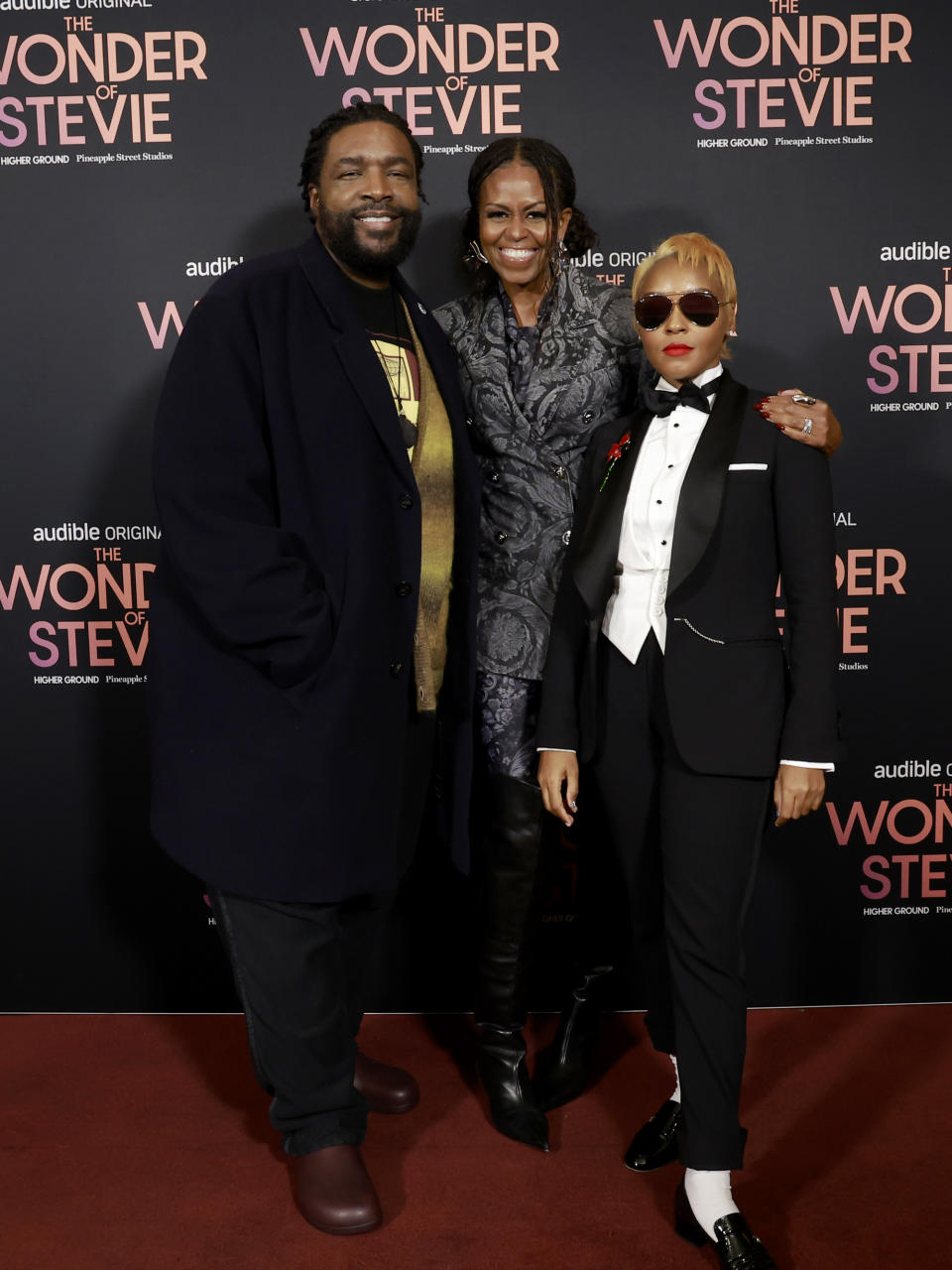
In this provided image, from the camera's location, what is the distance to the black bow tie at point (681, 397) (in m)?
2.12

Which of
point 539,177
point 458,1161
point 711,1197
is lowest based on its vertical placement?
point 458,1161

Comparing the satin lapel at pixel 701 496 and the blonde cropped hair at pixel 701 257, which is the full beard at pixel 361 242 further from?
the satin lapel at pixel 701 496

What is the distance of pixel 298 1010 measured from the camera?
225 cm

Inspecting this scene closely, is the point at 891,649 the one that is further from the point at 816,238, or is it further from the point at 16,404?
the point at 16,404

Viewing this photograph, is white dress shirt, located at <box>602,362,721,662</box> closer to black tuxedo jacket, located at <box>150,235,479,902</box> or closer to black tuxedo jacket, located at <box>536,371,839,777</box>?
black tuxedo jacket, located at <box>536,371,839,777</box>

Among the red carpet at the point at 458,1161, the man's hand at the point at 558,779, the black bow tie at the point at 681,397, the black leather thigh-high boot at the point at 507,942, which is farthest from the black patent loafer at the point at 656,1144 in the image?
the black bow tie at the point at 681,397

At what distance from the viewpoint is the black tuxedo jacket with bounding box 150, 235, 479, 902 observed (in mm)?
2078

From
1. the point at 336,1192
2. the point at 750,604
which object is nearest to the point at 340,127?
the point at 750,604

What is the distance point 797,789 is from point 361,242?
1326mm

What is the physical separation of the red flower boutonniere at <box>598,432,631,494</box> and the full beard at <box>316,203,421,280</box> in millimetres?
577

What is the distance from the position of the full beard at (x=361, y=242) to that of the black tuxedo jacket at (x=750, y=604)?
0.72 m

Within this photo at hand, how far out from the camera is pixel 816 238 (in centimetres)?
297

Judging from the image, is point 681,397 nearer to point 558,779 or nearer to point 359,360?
point 359,360

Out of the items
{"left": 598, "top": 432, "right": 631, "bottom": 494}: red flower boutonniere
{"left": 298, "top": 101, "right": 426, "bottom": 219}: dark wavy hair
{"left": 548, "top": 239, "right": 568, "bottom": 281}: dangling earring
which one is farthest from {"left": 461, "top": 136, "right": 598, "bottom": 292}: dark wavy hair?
{"left": 598, "top": 432, "right": 631, "bottom": 494}: red flower boutonniere
